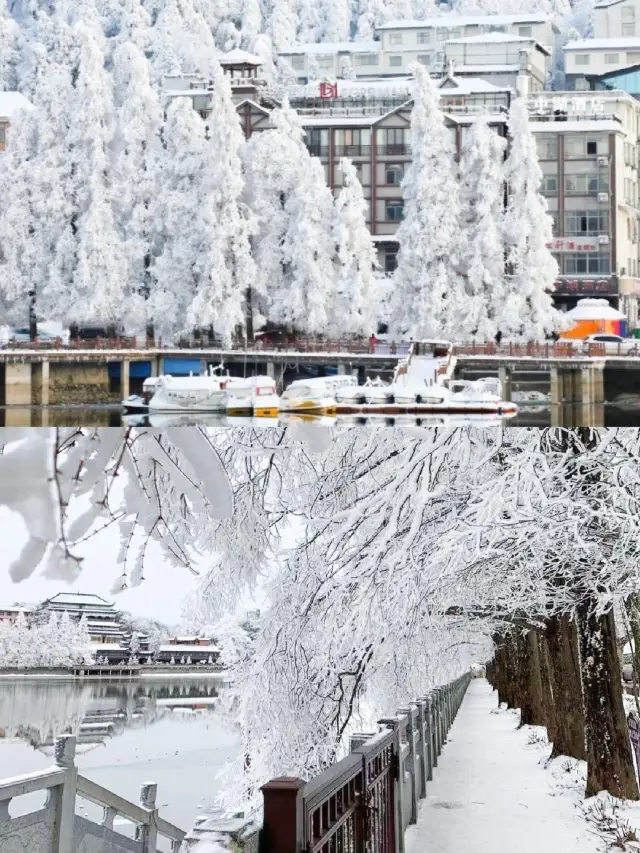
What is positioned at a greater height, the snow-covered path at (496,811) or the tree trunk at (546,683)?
the snow-covered path at (496,811)

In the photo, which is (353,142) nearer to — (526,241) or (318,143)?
(318,143)

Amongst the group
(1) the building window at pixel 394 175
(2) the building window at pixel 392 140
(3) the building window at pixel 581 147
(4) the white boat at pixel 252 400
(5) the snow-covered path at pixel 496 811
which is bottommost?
(5) the snow-covered path at pixel 496 811

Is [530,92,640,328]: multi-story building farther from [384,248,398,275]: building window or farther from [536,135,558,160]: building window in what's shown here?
[384,248,398,275]: building window

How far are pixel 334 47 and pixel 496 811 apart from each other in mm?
10600

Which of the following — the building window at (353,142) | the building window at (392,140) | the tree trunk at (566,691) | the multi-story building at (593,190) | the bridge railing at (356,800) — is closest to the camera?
the bridge railing at (356,800)

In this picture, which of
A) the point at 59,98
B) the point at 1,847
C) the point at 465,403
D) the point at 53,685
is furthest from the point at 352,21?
the point at 53,685

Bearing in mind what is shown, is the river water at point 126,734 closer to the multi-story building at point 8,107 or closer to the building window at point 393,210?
the building window at point 393,210

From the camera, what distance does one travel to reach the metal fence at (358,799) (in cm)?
257

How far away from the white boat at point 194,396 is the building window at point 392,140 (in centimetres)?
486

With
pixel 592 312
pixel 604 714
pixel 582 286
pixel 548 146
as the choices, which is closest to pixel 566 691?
pixel 604 714

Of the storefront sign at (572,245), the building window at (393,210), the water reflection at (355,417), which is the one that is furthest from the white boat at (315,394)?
the storefront sign at (572,245)

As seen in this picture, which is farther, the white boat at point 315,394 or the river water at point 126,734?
the river water at point 126,734

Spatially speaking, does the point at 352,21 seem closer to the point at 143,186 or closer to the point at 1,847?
the point at 143,186

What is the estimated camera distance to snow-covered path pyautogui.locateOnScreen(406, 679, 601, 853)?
5.62m
